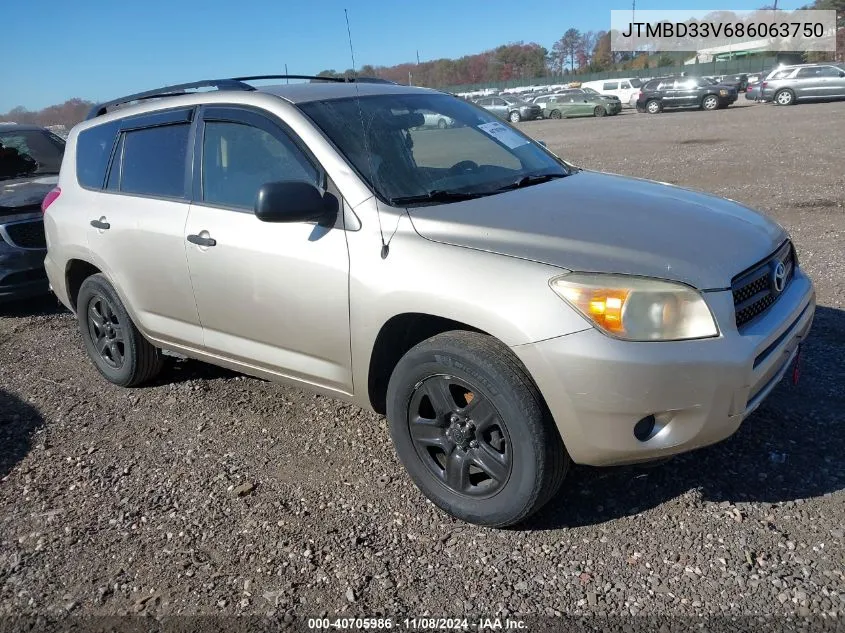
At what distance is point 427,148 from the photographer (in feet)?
12.2

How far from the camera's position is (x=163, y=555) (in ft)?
9.82

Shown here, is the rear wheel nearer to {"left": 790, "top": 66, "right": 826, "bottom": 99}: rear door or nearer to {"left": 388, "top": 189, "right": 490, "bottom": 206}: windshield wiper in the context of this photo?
{"left": 790, "top": 66, "right": 826, "bottom": 99}: rear door

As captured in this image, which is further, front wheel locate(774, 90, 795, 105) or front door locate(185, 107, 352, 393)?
front wheel locate(774, 90, 795, 105)

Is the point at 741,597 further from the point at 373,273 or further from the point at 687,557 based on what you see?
the point at 373,273

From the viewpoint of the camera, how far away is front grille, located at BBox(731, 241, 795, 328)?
275cm

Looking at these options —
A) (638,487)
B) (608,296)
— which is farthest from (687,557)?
(608,296)

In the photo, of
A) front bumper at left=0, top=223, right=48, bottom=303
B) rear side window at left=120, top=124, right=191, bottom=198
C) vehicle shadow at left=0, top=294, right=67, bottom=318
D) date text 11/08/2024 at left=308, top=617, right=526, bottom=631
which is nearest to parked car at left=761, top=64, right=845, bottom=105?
vehicle shadow at left=0, top=294, right=67, bottom=318

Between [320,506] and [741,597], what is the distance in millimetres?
1766

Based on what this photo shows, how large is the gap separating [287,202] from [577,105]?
36007 millimetres

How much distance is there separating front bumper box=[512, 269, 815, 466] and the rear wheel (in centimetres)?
3175

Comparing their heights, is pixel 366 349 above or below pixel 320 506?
above

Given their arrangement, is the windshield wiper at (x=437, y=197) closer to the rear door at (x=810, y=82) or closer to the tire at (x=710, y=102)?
the rear door at (x=810, y=82)

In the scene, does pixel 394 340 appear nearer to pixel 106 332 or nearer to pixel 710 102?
pixel 106 332

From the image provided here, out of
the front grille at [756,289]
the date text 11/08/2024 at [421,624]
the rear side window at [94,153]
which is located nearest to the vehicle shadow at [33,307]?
the rear side window at [94,153]
